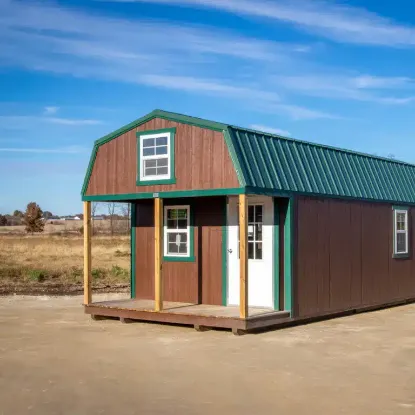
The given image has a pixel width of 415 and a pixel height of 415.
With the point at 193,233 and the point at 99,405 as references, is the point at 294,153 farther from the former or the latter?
Answer: the point at 99,405

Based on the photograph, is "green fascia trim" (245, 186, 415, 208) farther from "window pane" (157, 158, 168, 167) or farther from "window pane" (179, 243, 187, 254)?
"window pane" (179, 243, 187, 254)

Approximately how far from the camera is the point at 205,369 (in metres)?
8.73

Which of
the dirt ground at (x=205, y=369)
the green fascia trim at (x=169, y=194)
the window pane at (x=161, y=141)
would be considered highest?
the window pane at (x=161, y=141)

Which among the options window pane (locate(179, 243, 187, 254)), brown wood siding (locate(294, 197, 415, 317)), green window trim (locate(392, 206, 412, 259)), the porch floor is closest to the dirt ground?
the porch floor

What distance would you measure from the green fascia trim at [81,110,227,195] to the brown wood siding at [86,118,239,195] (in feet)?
0.23

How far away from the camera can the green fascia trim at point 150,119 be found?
12.0 meters

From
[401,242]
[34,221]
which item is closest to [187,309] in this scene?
[401,242]

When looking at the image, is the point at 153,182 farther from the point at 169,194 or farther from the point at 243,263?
the point at 243,263

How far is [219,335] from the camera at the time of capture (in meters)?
11.5

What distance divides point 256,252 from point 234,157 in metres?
2.25

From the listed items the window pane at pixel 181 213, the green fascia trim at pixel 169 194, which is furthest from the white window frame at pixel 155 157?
the window pane at pixel 181 213

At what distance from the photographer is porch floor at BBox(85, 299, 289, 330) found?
11.5m

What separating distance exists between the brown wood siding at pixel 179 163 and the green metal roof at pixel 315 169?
0.38 m

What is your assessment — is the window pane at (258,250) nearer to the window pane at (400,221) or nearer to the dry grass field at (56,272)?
the window pane at (400,221)
